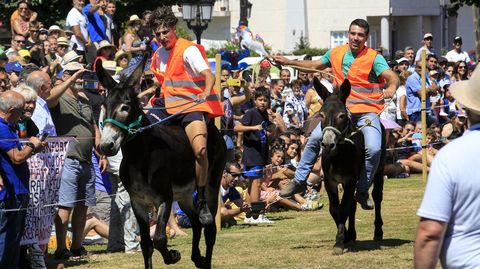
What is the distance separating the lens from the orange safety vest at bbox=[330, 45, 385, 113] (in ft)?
43.9

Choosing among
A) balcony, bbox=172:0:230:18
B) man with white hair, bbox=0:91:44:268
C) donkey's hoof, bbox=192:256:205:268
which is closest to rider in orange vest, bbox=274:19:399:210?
donkey's hoof, bbox=192:256:205:268

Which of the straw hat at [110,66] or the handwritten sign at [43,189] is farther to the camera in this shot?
the straw hat at [110,66]

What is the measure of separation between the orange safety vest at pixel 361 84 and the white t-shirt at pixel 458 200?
25.9 feet

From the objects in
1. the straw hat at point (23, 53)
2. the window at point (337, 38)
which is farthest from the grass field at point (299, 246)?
the window at point (337, 38)

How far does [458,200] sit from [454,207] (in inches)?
1.7

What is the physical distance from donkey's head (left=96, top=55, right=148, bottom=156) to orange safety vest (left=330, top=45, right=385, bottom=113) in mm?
3518

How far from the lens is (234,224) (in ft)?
53.5

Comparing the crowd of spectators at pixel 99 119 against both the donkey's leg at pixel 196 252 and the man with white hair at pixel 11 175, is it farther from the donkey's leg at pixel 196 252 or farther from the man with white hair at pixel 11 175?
the donkey's leg at pixel 196 252

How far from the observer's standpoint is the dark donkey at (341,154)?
12516 millimetres

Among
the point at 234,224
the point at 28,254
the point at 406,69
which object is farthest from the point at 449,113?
the point at 28,254

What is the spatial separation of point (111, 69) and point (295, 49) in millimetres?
47744

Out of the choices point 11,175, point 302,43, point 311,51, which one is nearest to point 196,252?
point 11,175

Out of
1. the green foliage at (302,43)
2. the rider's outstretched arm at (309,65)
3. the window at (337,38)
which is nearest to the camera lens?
the rider's outstretched arm at (309,65)

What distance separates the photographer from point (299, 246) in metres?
13.6
